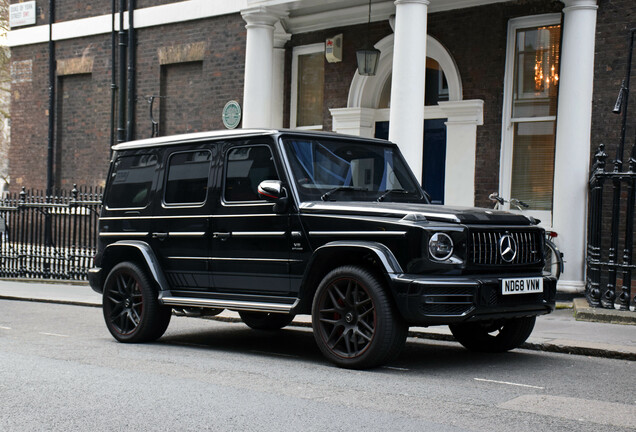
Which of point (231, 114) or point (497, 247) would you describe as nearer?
point (497, 247)

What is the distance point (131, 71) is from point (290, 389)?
14786 mm

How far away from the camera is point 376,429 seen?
501 cm

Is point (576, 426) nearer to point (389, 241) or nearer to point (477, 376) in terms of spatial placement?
point (477, 376)

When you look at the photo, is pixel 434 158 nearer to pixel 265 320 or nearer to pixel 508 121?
pixel 508 121

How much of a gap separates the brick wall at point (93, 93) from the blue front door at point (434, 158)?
4.29 meters

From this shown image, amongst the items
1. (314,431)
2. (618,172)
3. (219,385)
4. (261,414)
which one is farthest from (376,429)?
(618,172)

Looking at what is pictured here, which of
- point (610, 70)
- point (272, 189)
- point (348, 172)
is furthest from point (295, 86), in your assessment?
point (272, 189)

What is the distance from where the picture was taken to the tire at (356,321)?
22.0 feet

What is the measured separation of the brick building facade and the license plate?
525 centimetres

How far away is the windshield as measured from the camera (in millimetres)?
7711

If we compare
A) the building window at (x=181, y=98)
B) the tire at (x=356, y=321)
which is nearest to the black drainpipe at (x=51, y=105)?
the building window at (x=181, y=98)

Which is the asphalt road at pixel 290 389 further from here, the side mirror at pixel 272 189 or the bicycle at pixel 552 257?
the bicycle at pixel 552 257

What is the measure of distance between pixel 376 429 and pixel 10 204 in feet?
51.1

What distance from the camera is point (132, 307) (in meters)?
8.94
